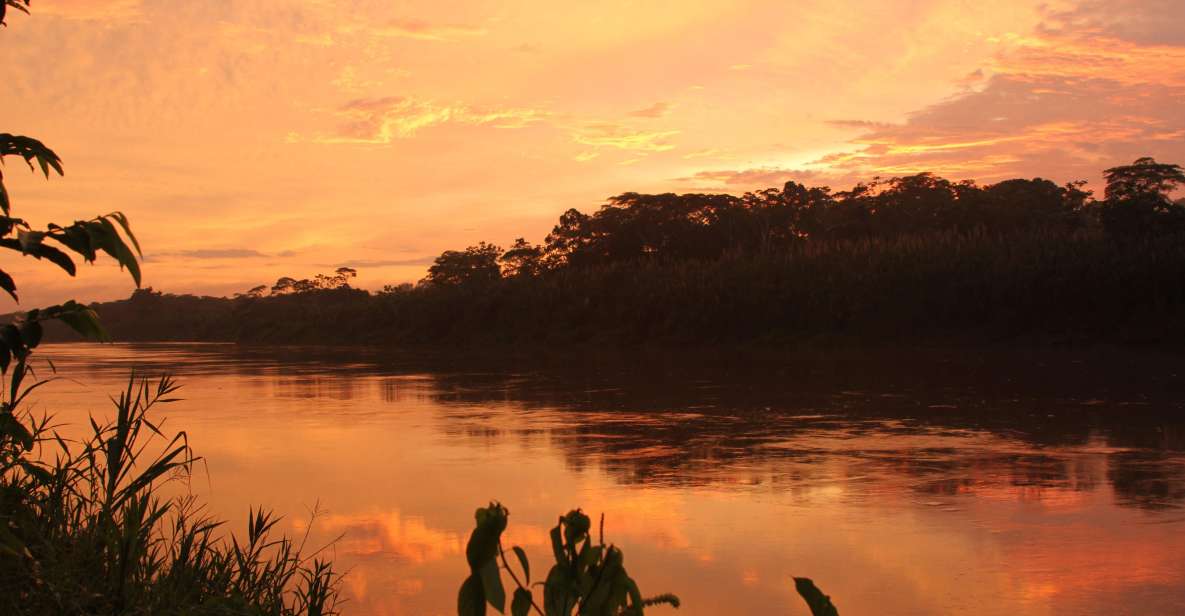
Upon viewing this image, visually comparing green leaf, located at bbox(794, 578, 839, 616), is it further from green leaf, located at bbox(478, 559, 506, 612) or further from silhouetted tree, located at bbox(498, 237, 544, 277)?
silhouetted tree, located at bbox(498, 237, 544, 277)

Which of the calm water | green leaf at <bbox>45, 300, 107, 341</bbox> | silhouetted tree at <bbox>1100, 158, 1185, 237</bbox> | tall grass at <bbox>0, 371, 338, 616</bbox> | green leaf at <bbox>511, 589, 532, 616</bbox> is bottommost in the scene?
the calm water

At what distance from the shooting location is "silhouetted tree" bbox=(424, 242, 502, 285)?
70688 mm

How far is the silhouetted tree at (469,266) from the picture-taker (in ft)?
232

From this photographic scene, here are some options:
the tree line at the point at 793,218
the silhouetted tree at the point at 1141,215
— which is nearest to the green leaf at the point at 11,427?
the silhouetted tree at the point at 1141,215

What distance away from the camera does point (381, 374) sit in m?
25.3

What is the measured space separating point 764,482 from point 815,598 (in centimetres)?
762

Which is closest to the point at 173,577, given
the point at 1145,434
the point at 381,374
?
the point at 1145,434

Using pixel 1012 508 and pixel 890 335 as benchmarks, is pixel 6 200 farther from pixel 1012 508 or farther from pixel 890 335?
pixel 890 335

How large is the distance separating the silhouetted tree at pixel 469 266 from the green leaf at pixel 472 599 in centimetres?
6764

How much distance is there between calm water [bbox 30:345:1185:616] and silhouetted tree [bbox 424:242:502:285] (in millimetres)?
51641

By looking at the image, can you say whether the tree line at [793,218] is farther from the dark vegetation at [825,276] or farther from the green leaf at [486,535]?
the green leaf at [486,535]

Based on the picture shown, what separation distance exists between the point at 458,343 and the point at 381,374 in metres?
21.2

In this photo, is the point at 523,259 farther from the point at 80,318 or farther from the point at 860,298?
the point at 80,318

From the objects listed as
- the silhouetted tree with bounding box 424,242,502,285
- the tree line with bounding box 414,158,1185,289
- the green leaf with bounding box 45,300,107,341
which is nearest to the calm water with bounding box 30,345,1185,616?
the green leaf with bounding box 45,300,107,341
